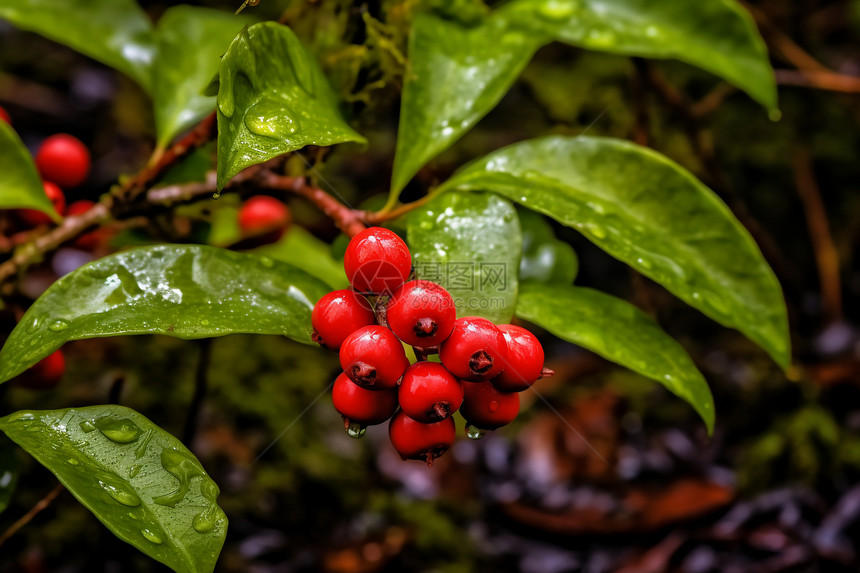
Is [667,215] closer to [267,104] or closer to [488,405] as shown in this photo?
[488,405]

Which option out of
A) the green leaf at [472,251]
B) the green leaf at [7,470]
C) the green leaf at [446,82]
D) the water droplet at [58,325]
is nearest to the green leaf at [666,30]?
the green leaf at [446,82]

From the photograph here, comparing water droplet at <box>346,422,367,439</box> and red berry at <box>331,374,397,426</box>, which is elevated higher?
red berry at <box>331,374,397,426</box>

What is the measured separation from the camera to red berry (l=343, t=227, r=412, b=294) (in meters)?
0.56

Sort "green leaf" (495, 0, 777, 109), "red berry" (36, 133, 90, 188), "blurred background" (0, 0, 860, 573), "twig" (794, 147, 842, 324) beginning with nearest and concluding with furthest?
1. "green leaf" (495, 0, 777, 109)
2. "red berry" (36, 133, 90, 188)
3. "blurred background" (0, 0, 860, 573)
4. "twig" (794, 147, 842, 324)

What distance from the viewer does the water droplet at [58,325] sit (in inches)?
24.3

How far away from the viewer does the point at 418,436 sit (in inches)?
22.0

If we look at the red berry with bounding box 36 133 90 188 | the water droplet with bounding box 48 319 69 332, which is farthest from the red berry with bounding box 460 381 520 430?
the red berry with bounding box 36 133 90 188

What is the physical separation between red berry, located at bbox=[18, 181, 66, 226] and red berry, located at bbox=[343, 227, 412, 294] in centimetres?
63

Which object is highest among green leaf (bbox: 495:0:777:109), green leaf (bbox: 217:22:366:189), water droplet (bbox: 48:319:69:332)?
green leaf (bbox: 217:22:366:189)

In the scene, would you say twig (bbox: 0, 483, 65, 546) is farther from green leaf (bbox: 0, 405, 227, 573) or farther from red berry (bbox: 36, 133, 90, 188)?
red berry (bbox: 36, 133, 90, 188)

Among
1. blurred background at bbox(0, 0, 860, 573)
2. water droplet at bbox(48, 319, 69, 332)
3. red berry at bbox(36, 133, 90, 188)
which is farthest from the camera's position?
blurred background at bbox(0, 0, 860, 573)

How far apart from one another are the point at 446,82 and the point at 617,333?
0.41m

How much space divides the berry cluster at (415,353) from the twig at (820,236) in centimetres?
144

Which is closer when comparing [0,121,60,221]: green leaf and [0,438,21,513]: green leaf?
[0,438,21,513]: green leaf
